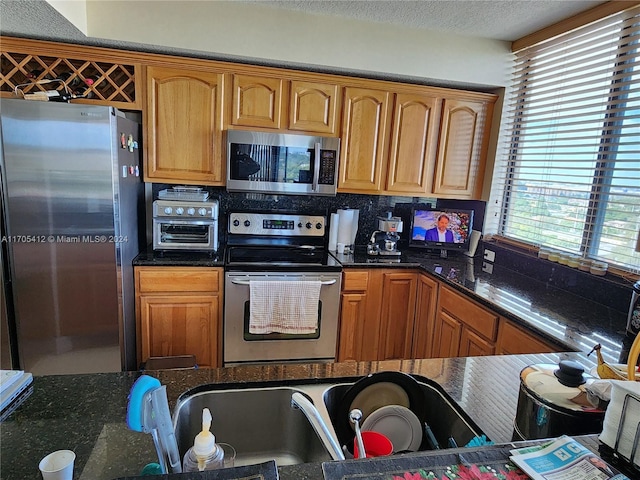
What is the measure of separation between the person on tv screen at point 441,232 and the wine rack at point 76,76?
228cm

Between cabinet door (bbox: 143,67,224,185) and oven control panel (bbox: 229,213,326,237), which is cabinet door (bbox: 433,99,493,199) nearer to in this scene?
oven control panel (bbox: 229,213,326,237)

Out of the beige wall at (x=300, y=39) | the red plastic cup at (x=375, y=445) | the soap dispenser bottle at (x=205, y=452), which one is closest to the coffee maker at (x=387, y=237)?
the beige wall at (x=300, y=39)

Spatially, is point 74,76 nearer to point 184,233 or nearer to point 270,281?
point 184,233

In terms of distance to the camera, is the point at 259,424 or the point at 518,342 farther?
the point at 518,342

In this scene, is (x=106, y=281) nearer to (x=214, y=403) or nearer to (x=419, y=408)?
(x=214, y=403)

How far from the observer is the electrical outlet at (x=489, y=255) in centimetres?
295

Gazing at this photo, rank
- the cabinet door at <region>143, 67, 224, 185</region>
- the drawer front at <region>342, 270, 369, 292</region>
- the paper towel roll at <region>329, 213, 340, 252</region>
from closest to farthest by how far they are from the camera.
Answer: the cabinet door at <region>143, 67, 224, 185</region> → the drawer front at <region>342, 270, 369, 292</region> → the paper towel roll at <region>329, 213, 340, 252</region>

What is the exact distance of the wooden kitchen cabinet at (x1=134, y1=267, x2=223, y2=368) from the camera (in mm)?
2459

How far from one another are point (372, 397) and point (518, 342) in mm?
1136

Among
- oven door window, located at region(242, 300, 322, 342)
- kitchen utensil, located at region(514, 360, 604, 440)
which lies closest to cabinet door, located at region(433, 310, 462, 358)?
oven door window, located at region(242, 300, 322, 342)

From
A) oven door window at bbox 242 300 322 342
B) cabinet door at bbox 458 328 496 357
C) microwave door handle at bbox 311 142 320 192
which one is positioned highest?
microwave door handle at bbox 311 142 320 192

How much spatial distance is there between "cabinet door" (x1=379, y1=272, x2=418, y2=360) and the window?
2.80 feet

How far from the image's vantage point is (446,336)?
8.12ft

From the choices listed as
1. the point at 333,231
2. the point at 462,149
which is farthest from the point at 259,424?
the point at 462,149
